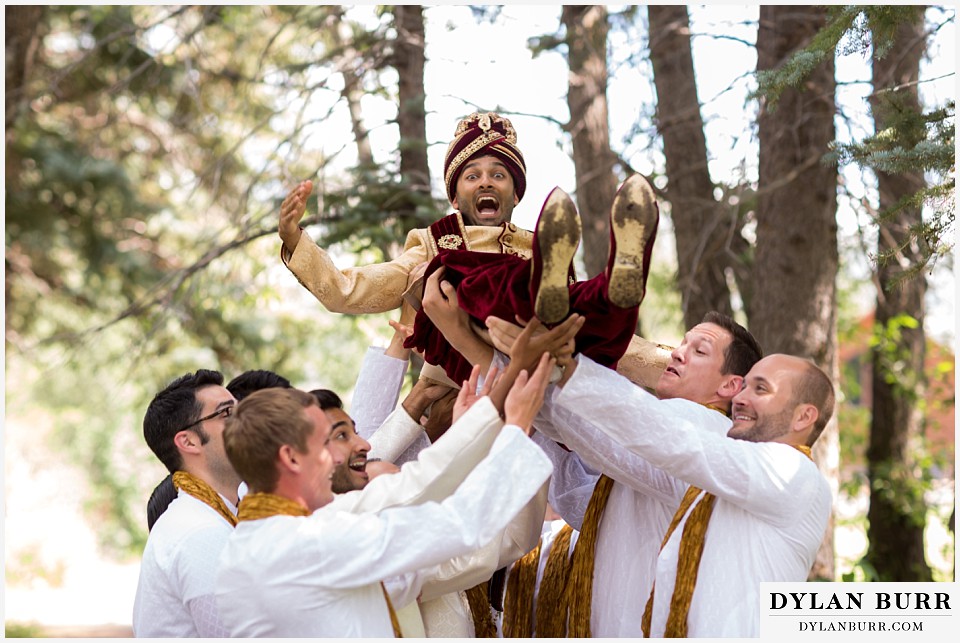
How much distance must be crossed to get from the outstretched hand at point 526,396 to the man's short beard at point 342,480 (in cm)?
68

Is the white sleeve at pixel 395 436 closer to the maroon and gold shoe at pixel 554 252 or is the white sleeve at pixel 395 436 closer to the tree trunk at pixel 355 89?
the maroon and gold shoe at pixel 554 252

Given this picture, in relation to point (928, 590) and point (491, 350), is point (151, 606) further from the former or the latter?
point (928, 590)

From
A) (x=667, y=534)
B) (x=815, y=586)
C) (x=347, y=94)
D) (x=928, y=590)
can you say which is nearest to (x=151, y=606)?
(x=667, y=534)

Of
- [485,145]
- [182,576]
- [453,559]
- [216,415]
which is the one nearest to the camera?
[453,559]

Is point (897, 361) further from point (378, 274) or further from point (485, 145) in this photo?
point (378, 274)

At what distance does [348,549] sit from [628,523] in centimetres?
136

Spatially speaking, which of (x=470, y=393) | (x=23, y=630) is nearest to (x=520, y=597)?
(x=470, y=393)

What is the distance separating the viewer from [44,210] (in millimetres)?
13602

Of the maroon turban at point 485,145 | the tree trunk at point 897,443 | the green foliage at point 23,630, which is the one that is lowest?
the green foliage at point 23,630

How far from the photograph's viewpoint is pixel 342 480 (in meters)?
3.74

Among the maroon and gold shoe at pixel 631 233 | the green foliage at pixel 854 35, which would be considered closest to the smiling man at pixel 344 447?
the maroon and gold shoe at pixel 631 233

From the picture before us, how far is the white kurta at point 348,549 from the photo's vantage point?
10.0 ft

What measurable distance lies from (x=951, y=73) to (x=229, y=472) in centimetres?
364

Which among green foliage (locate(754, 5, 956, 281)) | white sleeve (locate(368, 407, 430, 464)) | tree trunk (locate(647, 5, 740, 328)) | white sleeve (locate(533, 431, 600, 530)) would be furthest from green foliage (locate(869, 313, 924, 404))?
white sleeve (locate(368, 407, 430, 464))
